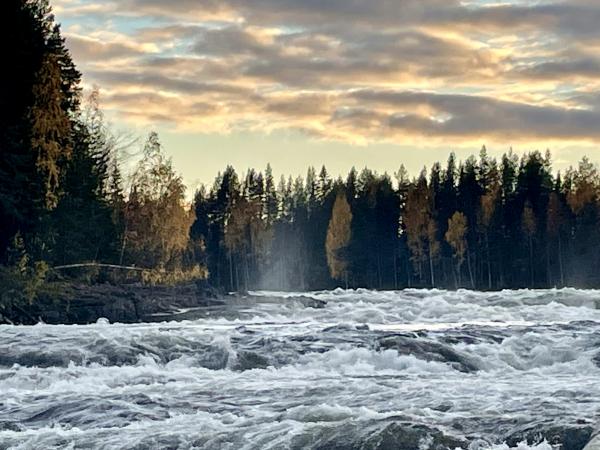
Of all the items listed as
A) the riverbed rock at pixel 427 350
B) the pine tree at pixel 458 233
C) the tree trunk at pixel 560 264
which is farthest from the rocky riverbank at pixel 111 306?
the pine tree at pixel 458 233

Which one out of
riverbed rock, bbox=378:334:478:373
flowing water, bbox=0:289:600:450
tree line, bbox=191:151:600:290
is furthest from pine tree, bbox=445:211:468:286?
riverbed rock, bbox=378:334:478:373

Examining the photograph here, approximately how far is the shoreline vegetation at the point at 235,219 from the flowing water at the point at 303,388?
11.2m

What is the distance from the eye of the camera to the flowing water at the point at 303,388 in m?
12.1

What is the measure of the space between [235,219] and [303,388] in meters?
90.2

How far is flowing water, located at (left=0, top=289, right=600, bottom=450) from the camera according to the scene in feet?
39.8

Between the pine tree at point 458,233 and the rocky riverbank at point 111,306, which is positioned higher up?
the pine tree at point 458,233

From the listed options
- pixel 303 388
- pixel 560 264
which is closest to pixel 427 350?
pixel 303 388

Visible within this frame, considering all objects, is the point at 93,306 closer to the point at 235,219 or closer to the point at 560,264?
the point at 560,264

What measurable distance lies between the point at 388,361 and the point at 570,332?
6887 millimetres

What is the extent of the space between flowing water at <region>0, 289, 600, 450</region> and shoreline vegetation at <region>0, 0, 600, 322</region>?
1121 centimetres

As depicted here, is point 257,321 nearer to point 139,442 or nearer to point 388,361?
point 388,361

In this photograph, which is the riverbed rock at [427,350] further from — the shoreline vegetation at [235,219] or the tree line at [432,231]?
the tree line at [432,231]

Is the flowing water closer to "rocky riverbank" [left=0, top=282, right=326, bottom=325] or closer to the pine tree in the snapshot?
"rocky riverbank" [left=0, top=282, right=326, bottom=325]

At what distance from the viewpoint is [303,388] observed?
54.0 ft
